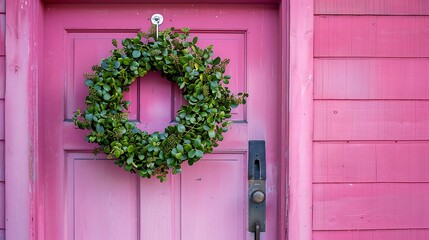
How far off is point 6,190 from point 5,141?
0.20 meters

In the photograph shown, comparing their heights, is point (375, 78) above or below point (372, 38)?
below

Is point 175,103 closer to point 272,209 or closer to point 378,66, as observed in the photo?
point 272,209

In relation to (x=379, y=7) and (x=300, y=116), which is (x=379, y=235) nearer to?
(x=300, y=116)

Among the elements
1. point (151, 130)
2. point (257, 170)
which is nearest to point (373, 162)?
point (257, 170)

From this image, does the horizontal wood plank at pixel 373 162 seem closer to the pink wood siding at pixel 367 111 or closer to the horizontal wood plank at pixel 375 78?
the pink wood siding at pixel 367 111

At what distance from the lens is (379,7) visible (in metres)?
1.94

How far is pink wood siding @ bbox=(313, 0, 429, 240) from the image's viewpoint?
6.33ft

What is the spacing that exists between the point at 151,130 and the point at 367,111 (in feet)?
3.06

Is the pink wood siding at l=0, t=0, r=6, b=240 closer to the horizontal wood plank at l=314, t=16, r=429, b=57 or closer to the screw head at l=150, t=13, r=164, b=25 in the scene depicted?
the screw head at l=150, t=13, r=164, b=25

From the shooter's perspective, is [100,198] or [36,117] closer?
[36,117]

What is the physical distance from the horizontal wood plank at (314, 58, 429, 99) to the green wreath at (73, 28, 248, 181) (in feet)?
1.37

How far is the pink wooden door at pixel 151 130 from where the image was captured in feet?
6.57

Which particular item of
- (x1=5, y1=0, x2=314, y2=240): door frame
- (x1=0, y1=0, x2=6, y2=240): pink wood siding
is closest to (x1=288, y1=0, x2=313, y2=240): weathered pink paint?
(x1=5, y1=0, x2=314, y2=240): door frame

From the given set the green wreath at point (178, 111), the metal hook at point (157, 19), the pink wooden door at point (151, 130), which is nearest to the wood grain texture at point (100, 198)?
the pink wooden door at point (151, 130)
